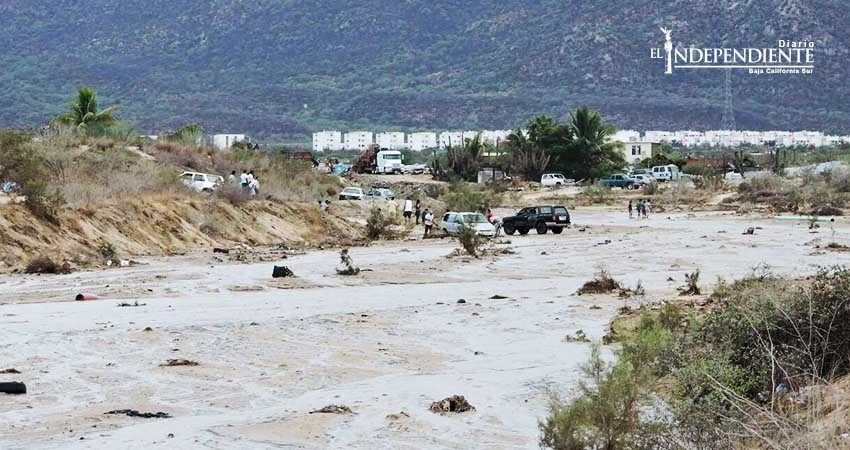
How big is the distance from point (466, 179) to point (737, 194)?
35.5 metres

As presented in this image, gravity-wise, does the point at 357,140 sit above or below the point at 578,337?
above

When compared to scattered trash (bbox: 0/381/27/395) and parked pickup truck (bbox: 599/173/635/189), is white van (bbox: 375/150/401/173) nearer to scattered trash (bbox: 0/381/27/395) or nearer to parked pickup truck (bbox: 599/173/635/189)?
parked pickup truck (bbox: 599/173/635/189)

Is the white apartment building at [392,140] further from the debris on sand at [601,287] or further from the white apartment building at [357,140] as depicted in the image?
the debris on sand at [601,287]

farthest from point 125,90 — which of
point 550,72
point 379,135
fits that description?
point 550,72

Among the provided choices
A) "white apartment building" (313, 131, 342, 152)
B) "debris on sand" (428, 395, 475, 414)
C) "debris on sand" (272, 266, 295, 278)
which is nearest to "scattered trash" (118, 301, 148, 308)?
"debris on sand" (272, 266, 295, 278)

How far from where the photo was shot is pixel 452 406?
1545cm

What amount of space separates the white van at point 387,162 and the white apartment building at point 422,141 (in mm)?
62121

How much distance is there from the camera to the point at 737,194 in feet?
282

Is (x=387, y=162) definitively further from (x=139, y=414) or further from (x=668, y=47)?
(x=139, y=414)

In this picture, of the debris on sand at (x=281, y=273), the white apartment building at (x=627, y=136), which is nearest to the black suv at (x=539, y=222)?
the debris on sand at (x=281, y=273)

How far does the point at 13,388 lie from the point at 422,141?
166 metres

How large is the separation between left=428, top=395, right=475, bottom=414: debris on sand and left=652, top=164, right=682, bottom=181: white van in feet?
317

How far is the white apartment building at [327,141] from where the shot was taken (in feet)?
592

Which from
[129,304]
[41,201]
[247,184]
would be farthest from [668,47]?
[129,304]
